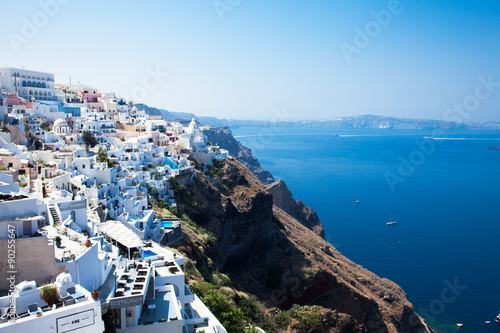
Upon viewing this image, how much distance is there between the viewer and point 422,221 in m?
74.3

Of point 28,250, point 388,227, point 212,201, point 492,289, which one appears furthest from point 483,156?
point 28,250

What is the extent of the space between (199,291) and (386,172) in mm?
108885

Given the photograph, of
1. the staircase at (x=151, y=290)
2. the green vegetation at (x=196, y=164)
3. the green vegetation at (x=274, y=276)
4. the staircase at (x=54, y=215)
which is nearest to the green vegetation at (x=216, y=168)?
the green vegetation at (x=196, y=164)

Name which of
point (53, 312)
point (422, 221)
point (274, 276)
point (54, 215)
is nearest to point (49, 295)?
point (53, 312)

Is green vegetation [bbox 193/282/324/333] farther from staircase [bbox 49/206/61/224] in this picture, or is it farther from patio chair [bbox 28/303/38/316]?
patio chair [bbox 28/303/38/316]

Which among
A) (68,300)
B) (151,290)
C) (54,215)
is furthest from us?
(54,215)

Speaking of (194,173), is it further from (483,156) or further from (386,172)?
(483,156)

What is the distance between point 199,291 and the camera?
810 inches

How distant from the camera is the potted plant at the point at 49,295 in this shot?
35.7ft

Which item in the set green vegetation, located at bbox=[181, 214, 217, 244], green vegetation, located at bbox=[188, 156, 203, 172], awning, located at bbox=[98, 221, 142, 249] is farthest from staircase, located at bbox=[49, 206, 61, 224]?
green vegetation, located at bbox=[188, 156, 203, 172]

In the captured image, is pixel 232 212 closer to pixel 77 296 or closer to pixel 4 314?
pixel 77 296

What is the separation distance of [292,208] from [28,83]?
146 feet

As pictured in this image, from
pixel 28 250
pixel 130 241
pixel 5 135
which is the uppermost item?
pixel 5 135

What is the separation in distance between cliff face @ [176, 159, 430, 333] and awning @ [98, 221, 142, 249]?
7.63 meters
